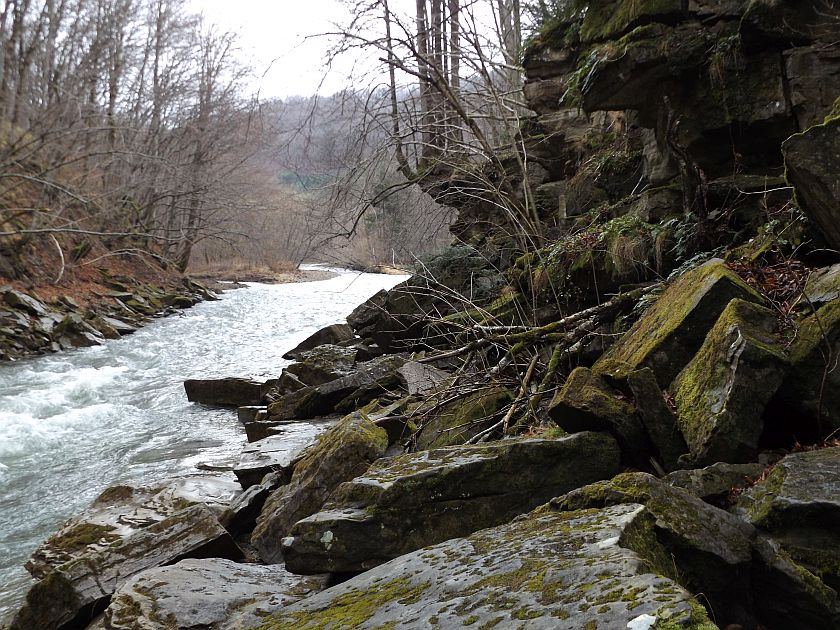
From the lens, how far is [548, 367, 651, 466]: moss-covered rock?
3.36 metres

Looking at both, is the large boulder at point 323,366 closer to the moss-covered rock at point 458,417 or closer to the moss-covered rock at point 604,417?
the moss-covered rock at point 458,417

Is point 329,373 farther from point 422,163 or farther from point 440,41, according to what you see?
point 440,41

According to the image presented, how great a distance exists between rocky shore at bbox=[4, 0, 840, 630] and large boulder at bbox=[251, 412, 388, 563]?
0.8 inches

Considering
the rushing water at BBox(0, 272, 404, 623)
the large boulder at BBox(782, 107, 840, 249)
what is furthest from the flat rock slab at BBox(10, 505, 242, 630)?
the large boulder at BBox(782, 107, 840, 249)

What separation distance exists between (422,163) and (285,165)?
108 inches

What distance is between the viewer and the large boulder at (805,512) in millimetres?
2139

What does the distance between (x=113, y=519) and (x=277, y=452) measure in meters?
1.71

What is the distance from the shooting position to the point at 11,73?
16.2 meters

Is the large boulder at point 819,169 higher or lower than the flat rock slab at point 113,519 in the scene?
higher

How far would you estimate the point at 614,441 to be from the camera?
3277 millimetres

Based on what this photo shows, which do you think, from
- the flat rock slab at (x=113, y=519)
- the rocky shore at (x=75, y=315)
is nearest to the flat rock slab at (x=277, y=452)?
the flat rock slab at (x=113, y=519)

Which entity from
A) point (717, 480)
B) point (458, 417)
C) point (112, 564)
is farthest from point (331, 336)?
point (717, 480)

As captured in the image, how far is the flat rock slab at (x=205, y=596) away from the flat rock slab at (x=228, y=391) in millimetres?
6716

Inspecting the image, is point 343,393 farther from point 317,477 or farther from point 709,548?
point 709,548
